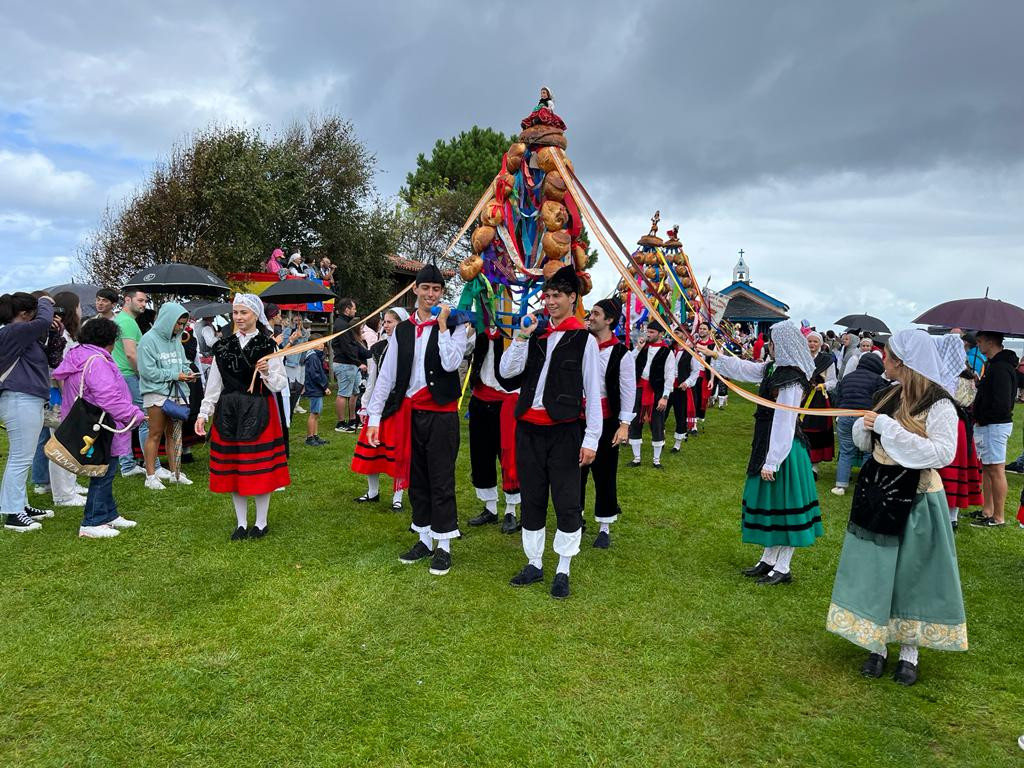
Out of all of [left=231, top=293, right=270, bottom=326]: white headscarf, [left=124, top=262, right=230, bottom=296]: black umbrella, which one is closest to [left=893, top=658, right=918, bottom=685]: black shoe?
[left=231, top=293, right=270, bottom=326]: white headscarf

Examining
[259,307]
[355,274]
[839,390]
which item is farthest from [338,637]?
[355,274]

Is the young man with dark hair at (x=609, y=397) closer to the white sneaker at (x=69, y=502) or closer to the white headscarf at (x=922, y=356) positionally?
the white headscarf at (x=922, y=356)

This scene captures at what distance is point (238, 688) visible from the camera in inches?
125

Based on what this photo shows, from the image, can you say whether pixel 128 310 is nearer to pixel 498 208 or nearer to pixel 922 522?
pixel 498 208

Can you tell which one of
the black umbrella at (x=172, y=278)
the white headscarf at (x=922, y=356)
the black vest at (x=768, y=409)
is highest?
the black umbrella at (x=172, y=278)

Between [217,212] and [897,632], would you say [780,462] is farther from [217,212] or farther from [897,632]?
[217,212]

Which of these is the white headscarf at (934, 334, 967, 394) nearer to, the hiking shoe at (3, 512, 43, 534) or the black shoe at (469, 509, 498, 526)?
the black shoe at (469, 509, 498, 526)

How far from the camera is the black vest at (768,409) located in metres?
4.35

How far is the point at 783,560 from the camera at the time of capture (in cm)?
468

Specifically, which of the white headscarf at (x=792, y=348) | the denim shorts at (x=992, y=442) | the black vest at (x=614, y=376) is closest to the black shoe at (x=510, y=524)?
the black vest at (x=614, y=376)

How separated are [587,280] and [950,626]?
3177 mm

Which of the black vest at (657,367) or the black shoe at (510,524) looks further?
the black vest at (657,367)

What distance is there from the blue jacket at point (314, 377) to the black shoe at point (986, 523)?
840 cm

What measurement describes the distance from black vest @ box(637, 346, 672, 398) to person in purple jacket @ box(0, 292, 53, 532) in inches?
268
